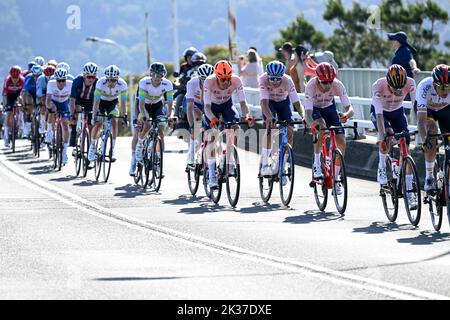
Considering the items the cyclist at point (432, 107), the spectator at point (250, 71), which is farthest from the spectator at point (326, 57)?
the cyclist at point (432, 107)

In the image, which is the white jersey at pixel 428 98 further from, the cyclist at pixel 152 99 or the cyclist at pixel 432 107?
the cyclist at pixel 152 99

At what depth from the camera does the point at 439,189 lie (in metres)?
13.9

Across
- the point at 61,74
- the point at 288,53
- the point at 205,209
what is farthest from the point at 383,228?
the point at 61,74

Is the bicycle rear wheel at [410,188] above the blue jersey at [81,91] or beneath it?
beneath

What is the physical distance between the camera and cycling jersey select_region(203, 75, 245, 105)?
17.8m

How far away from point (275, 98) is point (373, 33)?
52411 millimetres

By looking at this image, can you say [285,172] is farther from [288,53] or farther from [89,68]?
[288,53]

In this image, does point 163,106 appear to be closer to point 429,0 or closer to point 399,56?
point 399,56

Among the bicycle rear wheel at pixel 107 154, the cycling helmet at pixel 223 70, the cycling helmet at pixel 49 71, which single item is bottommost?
the bicycle rear wheel at pixel 107 154

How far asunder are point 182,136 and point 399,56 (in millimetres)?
11111

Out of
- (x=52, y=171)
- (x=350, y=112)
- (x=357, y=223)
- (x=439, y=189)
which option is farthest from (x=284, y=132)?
(x=52, y=171)

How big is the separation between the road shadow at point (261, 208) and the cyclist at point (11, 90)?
554 inches

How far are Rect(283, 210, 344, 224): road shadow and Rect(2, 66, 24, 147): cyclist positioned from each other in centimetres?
1552

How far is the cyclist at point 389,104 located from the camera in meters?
15.4
